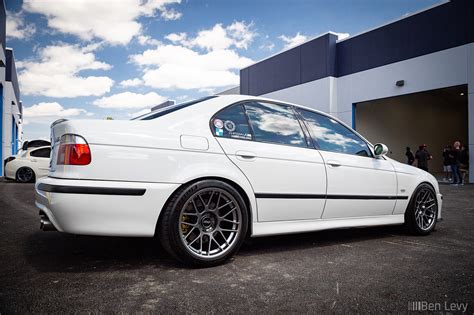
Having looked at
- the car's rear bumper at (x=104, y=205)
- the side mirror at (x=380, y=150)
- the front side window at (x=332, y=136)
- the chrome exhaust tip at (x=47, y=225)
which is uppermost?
the front side window at (x=332, y=136)

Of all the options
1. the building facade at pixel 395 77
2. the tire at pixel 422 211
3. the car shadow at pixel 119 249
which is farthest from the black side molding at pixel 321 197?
the building facade at pixel 395 77

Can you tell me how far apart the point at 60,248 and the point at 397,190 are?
3497 millimetres

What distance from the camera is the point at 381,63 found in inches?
583

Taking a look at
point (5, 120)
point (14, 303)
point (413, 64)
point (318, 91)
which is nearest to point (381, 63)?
point (413, 64)

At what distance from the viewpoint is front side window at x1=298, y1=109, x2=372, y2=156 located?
347 centimetres

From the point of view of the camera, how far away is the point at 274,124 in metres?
3.22

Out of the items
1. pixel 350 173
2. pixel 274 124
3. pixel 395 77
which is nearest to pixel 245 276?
pixel 274 124

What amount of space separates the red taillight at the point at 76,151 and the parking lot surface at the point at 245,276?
80 cm

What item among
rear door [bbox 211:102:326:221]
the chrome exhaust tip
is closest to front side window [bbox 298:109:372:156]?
rear door [bbox 211:102:326:221]

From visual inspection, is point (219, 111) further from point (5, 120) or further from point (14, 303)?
point (5, 120)

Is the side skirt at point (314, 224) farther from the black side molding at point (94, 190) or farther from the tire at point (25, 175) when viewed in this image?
the tire at point (25, 175)

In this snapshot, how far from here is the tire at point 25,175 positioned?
11.6 meters

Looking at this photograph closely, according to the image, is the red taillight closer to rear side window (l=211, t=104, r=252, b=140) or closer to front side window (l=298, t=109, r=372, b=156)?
rear side window (l=211, t=104, r=252, b=140)

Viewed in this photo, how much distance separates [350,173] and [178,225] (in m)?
1.85
